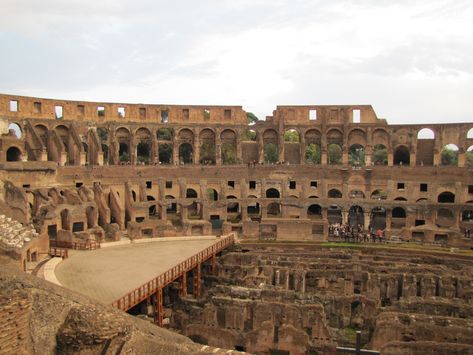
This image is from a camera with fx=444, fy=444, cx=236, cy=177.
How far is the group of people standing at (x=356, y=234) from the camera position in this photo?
29906 millimetres

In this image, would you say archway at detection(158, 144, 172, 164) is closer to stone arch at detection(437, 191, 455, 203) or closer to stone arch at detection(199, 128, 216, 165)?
stone arch at detection(199, 128, 216, 165)

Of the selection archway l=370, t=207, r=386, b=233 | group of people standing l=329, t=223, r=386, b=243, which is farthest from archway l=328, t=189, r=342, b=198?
group of people standing l=329, t=223, r=386, b=243

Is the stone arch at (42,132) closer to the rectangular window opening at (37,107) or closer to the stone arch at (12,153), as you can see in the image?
the rectangular window opening at (37,107)

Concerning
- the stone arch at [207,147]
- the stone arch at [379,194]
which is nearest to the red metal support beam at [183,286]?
the stone arch at [379,194]

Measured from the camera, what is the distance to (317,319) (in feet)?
54.5

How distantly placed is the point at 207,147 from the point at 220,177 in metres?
7.74

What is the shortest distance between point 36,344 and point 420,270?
19830mm

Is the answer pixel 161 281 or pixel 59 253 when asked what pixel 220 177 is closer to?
pixel 59 253

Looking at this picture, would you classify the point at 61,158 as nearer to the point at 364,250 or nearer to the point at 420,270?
the point at 364,250

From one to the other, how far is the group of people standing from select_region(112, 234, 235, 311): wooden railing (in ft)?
29.3

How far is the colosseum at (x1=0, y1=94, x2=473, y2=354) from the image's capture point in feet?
55.7

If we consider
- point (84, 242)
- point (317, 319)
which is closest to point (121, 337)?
point (317, 319)

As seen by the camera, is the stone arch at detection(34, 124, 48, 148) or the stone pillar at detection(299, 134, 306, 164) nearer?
the stone arch at detection(34, 124, 48, 148)

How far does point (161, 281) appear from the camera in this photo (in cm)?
1941
